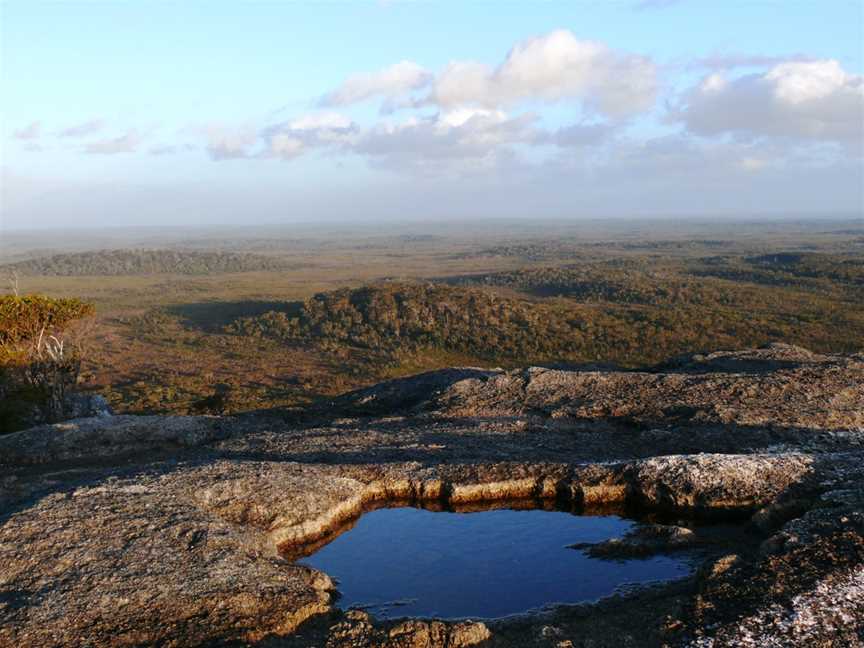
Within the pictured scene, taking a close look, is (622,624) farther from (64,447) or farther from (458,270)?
(458,270)

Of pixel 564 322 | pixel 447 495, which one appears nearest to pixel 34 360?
pixel 447 495

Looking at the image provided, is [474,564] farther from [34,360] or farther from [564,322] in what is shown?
[564,322]

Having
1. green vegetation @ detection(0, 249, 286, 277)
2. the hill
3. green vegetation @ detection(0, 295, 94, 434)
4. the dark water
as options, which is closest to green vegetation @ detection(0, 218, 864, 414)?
the hill

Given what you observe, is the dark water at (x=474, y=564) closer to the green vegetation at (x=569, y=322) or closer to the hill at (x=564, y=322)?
the green vegetation at (x=569, y=322)

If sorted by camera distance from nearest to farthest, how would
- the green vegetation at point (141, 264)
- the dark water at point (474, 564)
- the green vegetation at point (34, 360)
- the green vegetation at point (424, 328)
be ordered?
1. the dark water at point (474, 564)
2. the green vegetation at point (34, 360)
3. the green vegetation at point (424, 328)
4. the green vegetation at point (141, 264)

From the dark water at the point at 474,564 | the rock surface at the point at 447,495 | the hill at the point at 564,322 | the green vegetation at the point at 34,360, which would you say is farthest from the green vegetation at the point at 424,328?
the dark water at the point at 474,564

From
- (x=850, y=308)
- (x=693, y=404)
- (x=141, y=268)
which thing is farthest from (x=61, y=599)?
(x=141, y=268)

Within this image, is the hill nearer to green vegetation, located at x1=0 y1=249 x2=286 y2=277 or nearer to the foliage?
A: the foliage
